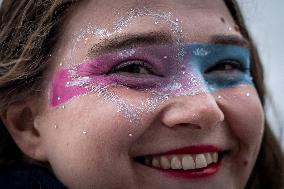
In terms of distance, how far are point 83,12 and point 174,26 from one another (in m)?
0.22

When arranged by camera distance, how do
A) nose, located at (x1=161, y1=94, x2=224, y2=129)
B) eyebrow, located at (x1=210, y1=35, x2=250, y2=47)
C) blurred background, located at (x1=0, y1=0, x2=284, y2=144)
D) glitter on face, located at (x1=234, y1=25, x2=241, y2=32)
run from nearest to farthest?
nose, located at (x1=161, y1=94, x2=224, y2=129) < eyebrow, located at (x1=210, y1=35, x2=250, y2=47) < glitter on face, located at (x1=234, y1=25, x2=241, y2=32) < blurred background, located at (x1=0, y1=0, x2=284, y2=144)

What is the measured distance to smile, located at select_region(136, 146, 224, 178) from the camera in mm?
1047

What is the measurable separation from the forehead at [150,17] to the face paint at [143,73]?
38mm

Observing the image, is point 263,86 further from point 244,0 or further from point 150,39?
point 150,39

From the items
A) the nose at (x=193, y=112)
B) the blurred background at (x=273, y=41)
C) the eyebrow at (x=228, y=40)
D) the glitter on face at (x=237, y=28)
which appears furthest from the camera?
the blurred background at (x=273, y=41)

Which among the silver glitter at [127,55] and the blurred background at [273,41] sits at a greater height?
the silver glitter at [127,55]

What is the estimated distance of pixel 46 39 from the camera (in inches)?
45.7

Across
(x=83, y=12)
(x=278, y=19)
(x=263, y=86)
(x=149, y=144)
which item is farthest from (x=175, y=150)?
(x=278, y=19)

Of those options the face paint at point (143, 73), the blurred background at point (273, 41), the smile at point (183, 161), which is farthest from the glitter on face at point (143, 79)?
the blurred background at point (273, 41)

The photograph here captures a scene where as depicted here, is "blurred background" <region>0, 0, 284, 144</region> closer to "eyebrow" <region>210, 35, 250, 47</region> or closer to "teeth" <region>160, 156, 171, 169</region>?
"eyebrow" <region>210, 35, 250, 47</region>

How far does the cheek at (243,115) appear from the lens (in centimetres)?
110

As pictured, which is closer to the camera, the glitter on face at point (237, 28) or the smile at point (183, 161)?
the smile at point (183, 161)

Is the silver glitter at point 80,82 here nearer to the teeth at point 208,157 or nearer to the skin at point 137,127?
the skin at point 137,127

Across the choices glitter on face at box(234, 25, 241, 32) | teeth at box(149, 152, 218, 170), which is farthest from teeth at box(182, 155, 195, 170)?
glitter on face at box(234, 25, 241, 32)
